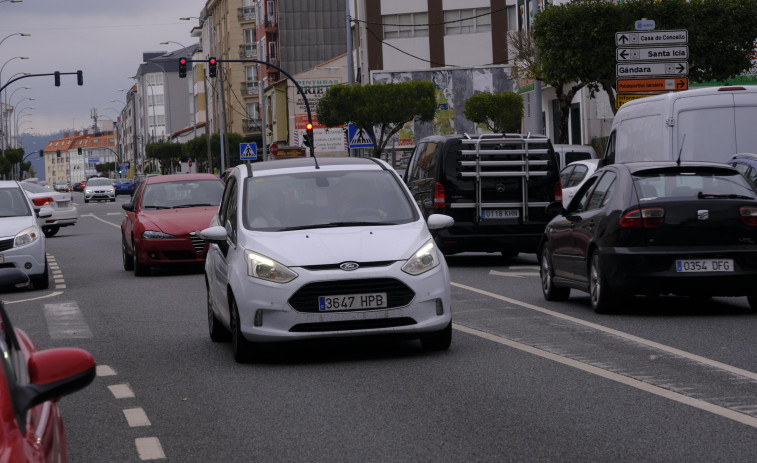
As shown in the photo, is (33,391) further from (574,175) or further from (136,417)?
(574,175)

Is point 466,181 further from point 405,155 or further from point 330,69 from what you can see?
point 330,69

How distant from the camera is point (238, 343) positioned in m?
10.4

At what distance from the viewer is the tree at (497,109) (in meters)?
61.1

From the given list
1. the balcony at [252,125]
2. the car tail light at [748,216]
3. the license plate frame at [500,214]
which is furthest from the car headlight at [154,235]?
the balcony at [252,125]

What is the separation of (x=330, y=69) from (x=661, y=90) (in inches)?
2533

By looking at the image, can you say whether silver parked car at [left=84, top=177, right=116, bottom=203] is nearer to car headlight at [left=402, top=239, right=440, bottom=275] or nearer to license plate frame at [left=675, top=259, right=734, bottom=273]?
license plate frame at [left=675, top=259, right=734, bottom=273]

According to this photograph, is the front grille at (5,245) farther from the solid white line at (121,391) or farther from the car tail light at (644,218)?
the solid white line at (121,391)

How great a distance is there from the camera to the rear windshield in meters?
13.1

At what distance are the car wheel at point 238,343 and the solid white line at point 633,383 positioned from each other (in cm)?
210

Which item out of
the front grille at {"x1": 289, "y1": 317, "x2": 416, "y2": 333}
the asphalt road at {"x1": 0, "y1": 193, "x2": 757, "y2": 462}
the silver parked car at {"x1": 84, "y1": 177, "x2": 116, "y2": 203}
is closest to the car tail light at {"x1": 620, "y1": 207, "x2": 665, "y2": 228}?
the asphalt road at {"x1": 0, "y1": 193, "x2": 757, "y2": 462}

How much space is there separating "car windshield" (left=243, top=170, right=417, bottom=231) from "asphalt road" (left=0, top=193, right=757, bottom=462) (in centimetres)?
107

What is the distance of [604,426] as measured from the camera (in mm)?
7352

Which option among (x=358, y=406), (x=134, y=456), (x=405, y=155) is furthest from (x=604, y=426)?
(x=405, y=155)

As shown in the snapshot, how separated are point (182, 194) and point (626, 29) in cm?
1770
